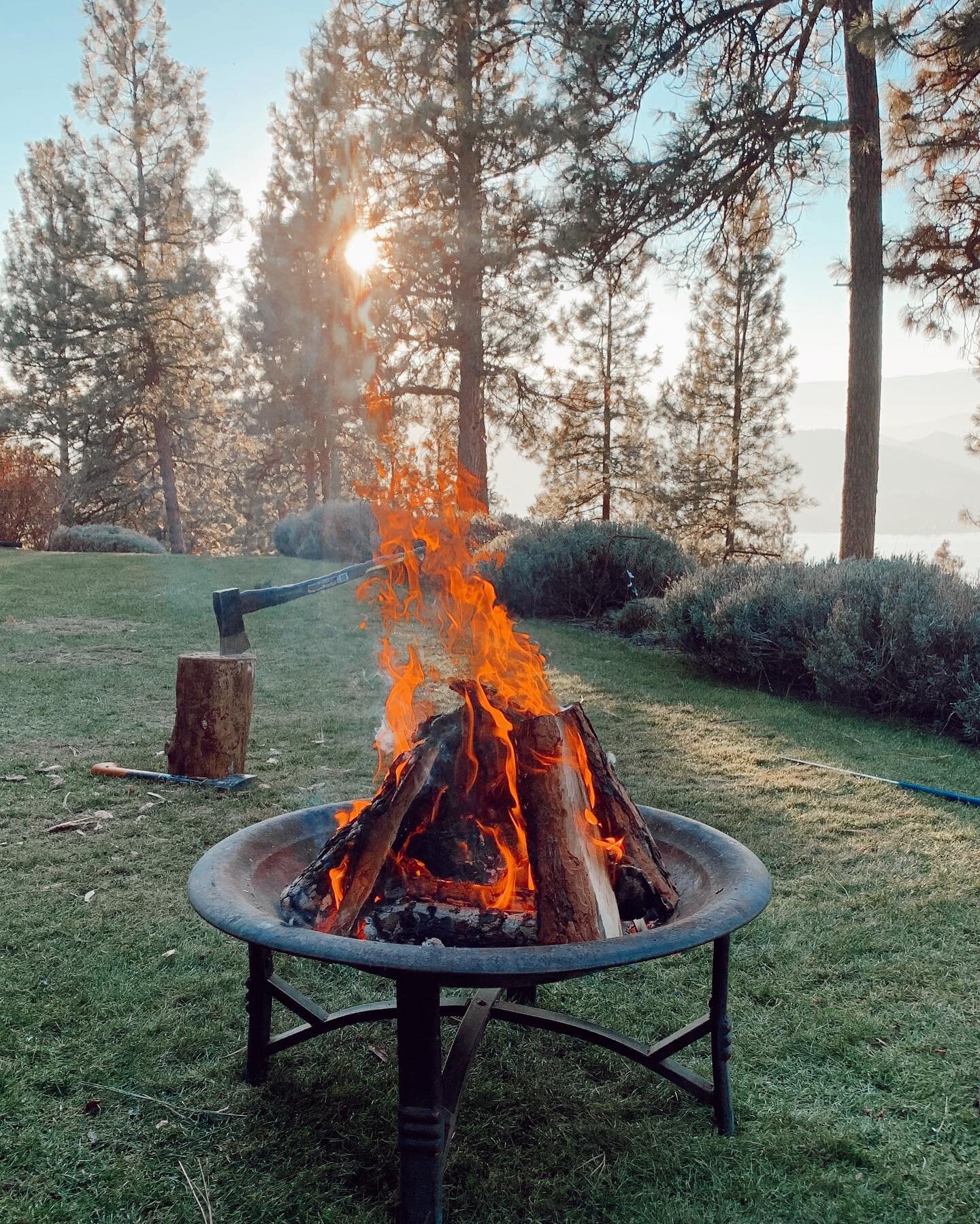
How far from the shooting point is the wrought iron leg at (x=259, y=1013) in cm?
220

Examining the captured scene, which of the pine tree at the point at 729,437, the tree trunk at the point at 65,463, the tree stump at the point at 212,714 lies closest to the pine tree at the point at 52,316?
the tree trunk at the point at 65,463

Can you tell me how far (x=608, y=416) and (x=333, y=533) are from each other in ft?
31.6

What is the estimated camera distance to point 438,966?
4.76 ft

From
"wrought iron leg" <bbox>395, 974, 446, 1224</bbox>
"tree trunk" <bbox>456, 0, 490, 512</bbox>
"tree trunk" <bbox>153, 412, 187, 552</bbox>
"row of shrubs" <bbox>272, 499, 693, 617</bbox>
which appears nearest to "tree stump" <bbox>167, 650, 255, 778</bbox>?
"wrought iron leg" <bbox>395, 974, 446, 1224</bbox>

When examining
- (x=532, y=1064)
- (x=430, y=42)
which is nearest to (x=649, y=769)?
(x=532, y=1064)

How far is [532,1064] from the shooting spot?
2412 millimetres

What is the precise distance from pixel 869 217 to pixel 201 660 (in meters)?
8.71

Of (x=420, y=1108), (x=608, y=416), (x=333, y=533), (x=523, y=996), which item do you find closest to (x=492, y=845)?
(x=420, y=1108)

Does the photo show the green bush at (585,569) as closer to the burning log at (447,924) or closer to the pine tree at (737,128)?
the pine tree at (737,128)

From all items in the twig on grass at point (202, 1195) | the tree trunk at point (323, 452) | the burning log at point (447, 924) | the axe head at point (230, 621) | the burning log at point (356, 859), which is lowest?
the twig on grass at point (202, 1195)

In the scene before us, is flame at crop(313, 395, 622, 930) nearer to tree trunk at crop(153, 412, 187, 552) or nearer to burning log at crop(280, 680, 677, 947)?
burning log at crop(280, 680, 677, 947)

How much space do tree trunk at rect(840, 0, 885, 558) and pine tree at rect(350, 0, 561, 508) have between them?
341 cm

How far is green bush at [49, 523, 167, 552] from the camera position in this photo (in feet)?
58.7

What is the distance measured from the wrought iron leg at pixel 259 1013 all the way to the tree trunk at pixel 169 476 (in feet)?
72.5
